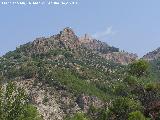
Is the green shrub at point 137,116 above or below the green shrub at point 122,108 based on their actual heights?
below

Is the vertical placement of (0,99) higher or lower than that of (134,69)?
lower

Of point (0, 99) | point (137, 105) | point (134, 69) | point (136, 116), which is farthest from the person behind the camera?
point (134, 69)

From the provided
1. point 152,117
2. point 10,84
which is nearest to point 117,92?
point 152,117

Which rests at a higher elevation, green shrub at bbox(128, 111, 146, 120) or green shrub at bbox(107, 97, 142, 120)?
green shrub at bbox(107, 97, 142, 120)

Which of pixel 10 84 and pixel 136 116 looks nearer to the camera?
pixel 10 84

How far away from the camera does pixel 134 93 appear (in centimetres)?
12506

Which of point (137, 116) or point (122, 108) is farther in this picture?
point (122, 108)

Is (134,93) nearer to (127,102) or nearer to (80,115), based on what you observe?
(127,102)

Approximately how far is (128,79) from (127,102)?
6508mm

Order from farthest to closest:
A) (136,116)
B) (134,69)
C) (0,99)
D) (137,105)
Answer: (134,69)
(137,105)
(136,116)
(0,99)

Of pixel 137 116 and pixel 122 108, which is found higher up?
pixel 122 108

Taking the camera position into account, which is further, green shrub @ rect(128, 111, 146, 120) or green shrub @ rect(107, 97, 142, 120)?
green shrub @ rect(107, 97, 142, 120)

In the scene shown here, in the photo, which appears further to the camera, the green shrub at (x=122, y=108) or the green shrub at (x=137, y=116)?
the green shrub at (x=122, y=108)

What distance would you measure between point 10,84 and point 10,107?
398 cm
